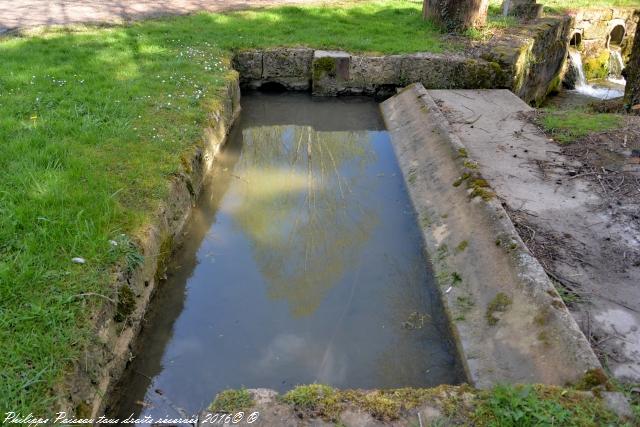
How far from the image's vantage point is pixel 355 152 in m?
6.98

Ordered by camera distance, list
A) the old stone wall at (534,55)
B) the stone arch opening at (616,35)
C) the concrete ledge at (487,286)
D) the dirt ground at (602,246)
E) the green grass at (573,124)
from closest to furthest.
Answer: the concrete ledge at (487,286) → the dirt ground at (602,246) → the green grass at (573,124) → the old stone wall at (534,55) → the stone arch opening at (616,35)

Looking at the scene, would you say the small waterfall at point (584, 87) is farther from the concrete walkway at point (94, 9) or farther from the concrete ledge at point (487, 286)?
the concrete ledge at point (487, 286)

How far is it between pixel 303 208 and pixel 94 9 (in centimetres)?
888

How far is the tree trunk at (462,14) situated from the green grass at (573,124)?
358 centimetres

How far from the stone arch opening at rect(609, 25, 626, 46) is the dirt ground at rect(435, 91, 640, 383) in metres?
8.89

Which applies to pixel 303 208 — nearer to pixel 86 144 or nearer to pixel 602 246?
pixel 86 144

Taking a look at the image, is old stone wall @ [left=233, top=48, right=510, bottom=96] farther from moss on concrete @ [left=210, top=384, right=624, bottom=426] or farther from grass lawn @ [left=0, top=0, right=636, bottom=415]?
moss on concrete @ [left=210, top=384, right=624, bottom=426]

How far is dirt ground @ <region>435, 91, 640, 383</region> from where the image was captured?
11.2 ft

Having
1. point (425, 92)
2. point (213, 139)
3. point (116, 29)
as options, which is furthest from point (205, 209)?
point (116, 29)

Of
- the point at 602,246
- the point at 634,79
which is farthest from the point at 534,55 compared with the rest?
the point at 602,246

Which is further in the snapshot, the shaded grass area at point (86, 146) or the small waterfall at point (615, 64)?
the small waterfall at point (615, 64)

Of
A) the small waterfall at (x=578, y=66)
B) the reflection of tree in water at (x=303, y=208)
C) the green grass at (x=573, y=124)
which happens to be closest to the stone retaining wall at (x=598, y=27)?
the small waterfall at (x=578, y=66)

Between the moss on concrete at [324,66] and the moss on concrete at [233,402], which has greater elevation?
the moss on concrete at [324,66]

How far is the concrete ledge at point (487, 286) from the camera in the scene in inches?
120
